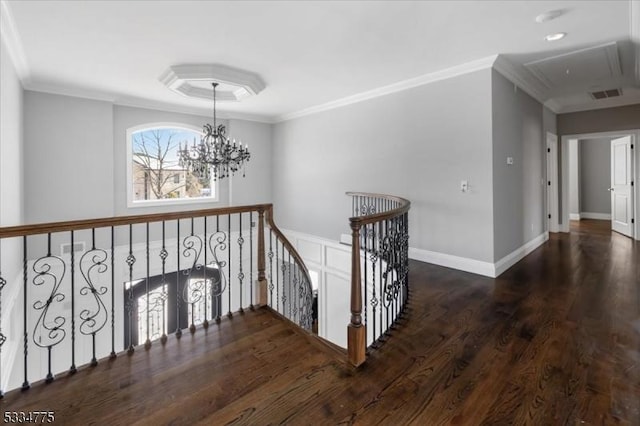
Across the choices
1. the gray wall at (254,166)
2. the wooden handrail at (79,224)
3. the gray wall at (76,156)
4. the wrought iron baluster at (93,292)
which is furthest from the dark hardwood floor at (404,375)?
the gray wall at (254,166)

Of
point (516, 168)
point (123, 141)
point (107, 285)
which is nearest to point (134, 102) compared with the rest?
point (123, 141)

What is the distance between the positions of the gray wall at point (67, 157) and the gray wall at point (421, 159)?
12.7ft

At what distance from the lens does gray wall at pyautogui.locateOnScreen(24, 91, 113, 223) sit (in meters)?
4.83

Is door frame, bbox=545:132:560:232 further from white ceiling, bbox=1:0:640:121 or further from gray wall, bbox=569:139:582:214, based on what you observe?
gray wall, bbox=569:139:582:214

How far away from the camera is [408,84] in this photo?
4.79 m

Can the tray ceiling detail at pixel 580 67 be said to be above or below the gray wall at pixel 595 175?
above

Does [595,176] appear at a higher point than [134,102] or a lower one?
lower

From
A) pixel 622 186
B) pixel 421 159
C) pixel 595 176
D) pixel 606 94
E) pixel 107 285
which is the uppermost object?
pixel 606 94

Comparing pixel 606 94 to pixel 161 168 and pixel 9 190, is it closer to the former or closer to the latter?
pixel 161 168

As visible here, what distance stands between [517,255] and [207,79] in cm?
522

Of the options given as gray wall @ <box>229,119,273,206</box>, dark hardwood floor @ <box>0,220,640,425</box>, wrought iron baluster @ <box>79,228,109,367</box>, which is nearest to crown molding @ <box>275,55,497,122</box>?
gray wall @ <box>229,119,273,206</box>

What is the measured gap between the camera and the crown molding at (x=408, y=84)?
13.1ft

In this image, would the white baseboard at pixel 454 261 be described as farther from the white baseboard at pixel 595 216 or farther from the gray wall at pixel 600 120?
the white baseboard at pixel 595 216

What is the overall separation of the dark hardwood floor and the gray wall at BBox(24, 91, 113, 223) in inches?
159
